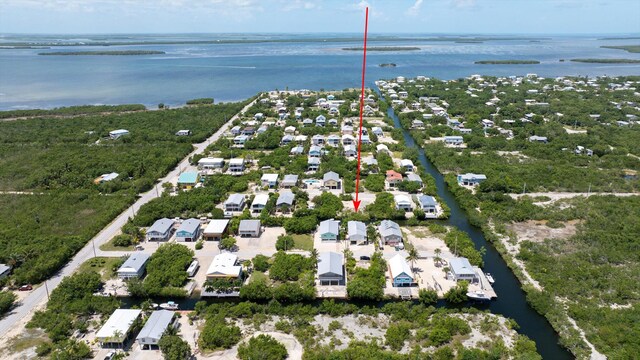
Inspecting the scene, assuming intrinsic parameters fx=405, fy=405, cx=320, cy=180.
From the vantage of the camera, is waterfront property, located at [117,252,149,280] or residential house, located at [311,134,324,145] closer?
waterfront property, located at [117,252,149,280]

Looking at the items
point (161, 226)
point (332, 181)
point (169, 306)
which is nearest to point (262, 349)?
point (169, 306)

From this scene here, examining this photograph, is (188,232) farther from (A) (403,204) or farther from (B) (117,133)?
(B) (117,133)

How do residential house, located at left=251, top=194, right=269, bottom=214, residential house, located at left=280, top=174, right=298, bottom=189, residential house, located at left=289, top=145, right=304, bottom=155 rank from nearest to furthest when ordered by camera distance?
residential house, located at left=251, top=194, right=269, bottom=214, residential house, located at left=280, top=174, right=298, bottom=189, residential house, located at left=289, top=145, right=304, bottom=155

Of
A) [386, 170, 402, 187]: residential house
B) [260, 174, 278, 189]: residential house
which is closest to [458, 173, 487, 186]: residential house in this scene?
[386, 170, 402, 187]: residential house

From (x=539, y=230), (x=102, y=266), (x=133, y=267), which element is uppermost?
(x=539, y=230)

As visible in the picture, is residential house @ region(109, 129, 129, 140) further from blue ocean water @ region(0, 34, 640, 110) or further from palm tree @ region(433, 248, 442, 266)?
palm tree @ region(433, 248, 442, 266)

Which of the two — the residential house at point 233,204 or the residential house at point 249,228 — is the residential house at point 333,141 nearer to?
the residential house at point 233,204
